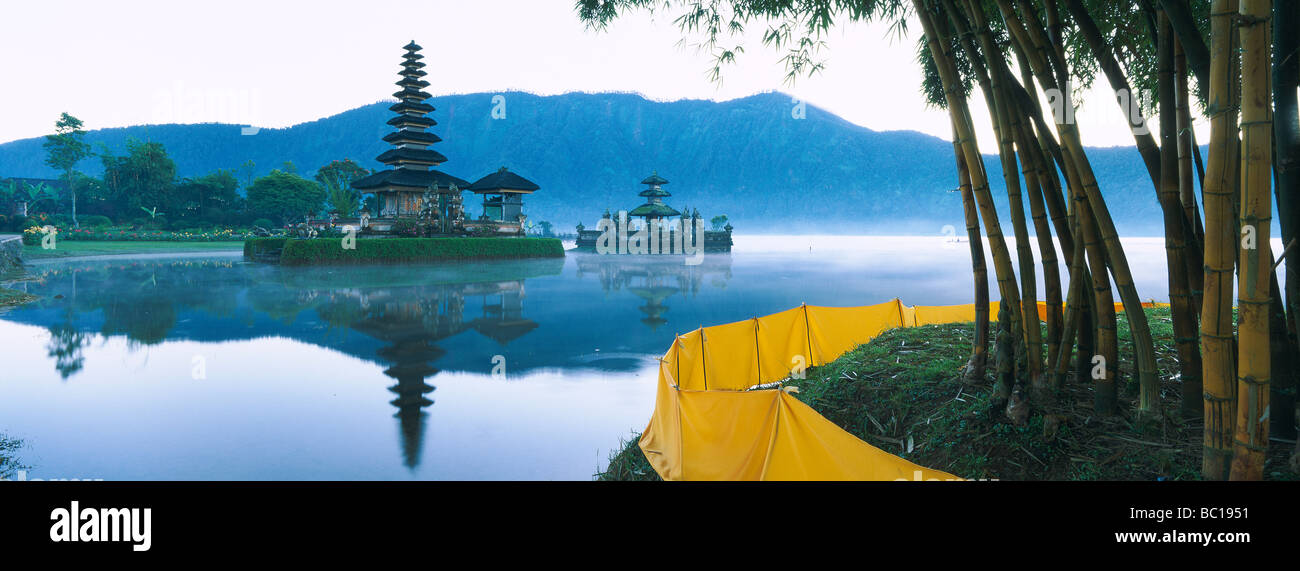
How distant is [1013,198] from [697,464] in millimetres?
2896

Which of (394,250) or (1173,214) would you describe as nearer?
(1173,214)

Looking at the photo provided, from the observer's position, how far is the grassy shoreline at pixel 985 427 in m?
3.72

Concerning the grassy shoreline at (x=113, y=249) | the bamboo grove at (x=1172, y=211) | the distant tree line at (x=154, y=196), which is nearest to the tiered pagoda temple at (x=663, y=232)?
the grassy shoreline at (x=113, y=249)

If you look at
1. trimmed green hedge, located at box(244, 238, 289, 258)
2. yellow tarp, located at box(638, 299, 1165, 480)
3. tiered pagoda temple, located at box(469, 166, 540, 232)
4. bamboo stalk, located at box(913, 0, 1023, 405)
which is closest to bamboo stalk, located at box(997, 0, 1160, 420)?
bamboo stalk, located at box(913, 0, 1023, 405)

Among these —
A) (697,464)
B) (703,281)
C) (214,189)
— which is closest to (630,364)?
(697,464)

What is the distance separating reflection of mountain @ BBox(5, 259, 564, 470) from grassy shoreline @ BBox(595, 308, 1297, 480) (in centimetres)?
382

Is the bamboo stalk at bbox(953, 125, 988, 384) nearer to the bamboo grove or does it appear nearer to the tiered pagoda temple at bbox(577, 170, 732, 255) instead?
the bamboo grove

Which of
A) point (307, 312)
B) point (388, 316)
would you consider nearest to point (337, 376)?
point (388, 316)

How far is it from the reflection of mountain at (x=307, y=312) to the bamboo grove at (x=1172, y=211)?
5.04 m

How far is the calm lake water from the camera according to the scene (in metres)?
5.79

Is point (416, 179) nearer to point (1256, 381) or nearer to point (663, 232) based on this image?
point (663, 232)

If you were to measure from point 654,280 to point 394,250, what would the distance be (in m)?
13.4

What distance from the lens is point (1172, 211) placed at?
341 cm

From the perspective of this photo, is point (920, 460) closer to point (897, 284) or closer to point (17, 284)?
point (897, 284)
